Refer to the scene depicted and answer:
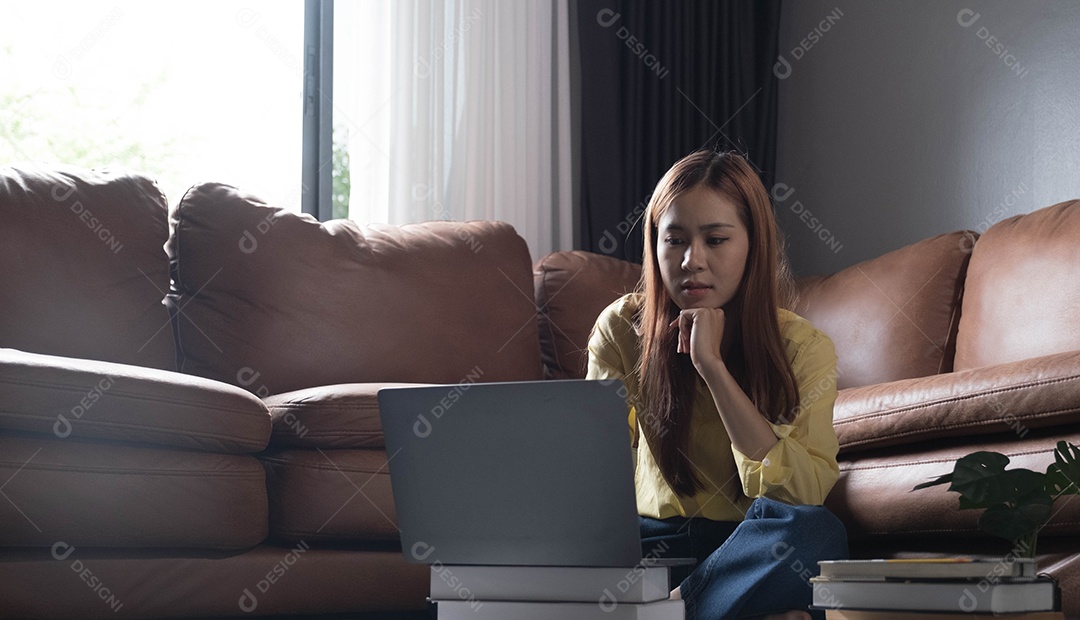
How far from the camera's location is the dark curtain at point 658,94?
3.51 metres

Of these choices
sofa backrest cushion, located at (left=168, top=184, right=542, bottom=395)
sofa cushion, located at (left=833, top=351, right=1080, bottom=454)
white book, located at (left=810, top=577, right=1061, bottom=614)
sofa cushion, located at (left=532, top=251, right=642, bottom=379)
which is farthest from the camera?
sofa cushion, located at (left=532, top=251, right=642, bottom=379)

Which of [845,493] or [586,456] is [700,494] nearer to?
[845,493]

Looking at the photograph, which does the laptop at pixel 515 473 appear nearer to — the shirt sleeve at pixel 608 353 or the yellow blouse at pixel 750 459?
the yellow blouse at pixel 750 459

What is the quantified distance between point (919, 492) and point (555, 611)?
96cm

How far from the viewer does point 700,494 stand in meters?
1.67

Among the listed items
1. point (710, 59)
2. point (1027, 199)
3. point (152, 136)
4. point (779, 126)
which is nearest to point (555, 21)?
point (710, 59)

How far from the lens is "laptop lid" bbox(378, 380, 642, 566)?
1015mm

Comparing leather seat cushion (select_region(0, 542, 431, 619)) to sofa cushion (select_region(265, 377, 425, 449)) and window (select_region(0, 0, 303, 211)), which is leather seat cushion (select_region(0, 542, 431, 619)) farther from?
window (select_region(0, 0, 303, 211))

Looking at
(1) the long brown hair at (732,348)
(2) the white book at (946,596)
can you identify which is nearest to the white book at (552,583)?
(2) the white book at (946,596)

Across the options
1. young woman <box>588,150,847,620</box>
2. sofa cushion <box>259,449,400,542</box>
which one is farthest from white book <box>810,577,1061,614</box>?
sofa cushion <box>259,449,400,542</box>

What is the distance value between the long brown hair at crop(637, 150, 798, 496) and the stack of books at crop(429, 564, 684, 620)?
0.64 meters

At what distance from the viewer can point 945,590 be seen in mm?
961

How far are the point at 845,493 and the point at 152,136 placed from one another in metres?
2.16

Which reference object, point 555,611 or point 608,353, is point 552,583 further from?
point 608,353
